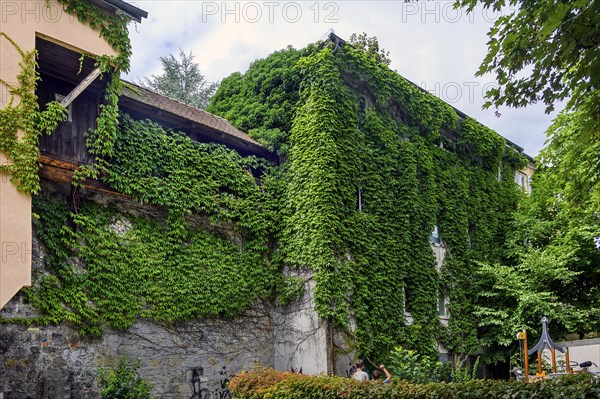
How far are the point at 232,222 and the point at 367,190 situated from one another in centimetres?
436

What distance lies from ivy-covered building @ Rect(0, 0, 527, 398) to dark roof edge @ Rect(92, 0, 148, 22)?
6 centimetres

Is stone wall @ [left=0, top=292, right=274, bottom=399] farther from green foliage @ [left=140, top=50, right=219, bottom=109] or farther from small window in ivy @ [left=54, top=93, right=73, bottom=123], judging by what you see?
green foliage @ [left=140, top=50, right=219, bottom=109]

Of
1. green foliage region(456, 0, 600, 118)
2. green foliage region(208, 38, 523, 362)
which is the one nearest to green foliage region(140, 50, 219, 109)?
green foliage region(208, 38, 523, 362)

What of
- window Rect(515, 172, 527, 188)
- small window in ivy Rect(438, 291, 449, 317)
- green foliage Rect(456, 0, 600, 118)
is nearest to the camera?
green foliage Rect(456, 0, 600, 118)

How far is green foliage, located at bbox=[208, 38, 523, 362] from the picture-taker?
17.5m

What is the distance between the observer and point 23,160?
12742mm

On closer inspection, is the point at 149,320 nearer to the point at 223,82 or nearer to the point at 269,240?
the point at 269,240

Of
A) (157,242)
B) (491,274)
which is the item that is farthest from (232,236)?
(491,274)

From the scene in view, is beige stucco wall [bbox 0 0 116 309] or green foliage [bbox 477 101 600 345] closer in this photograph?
beige stucco wall [bbox 0 0 116 309]

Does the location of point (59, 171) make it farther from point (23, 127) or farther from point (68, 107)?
point (68, 107)

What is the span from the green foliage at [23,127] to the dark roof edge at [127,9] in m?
2.37

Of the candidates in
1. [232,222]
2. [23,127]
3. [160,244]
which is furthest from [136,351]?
[23,127]

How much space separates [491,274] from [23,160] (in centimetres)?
1645

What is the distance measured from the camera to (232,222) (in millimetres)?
17641
